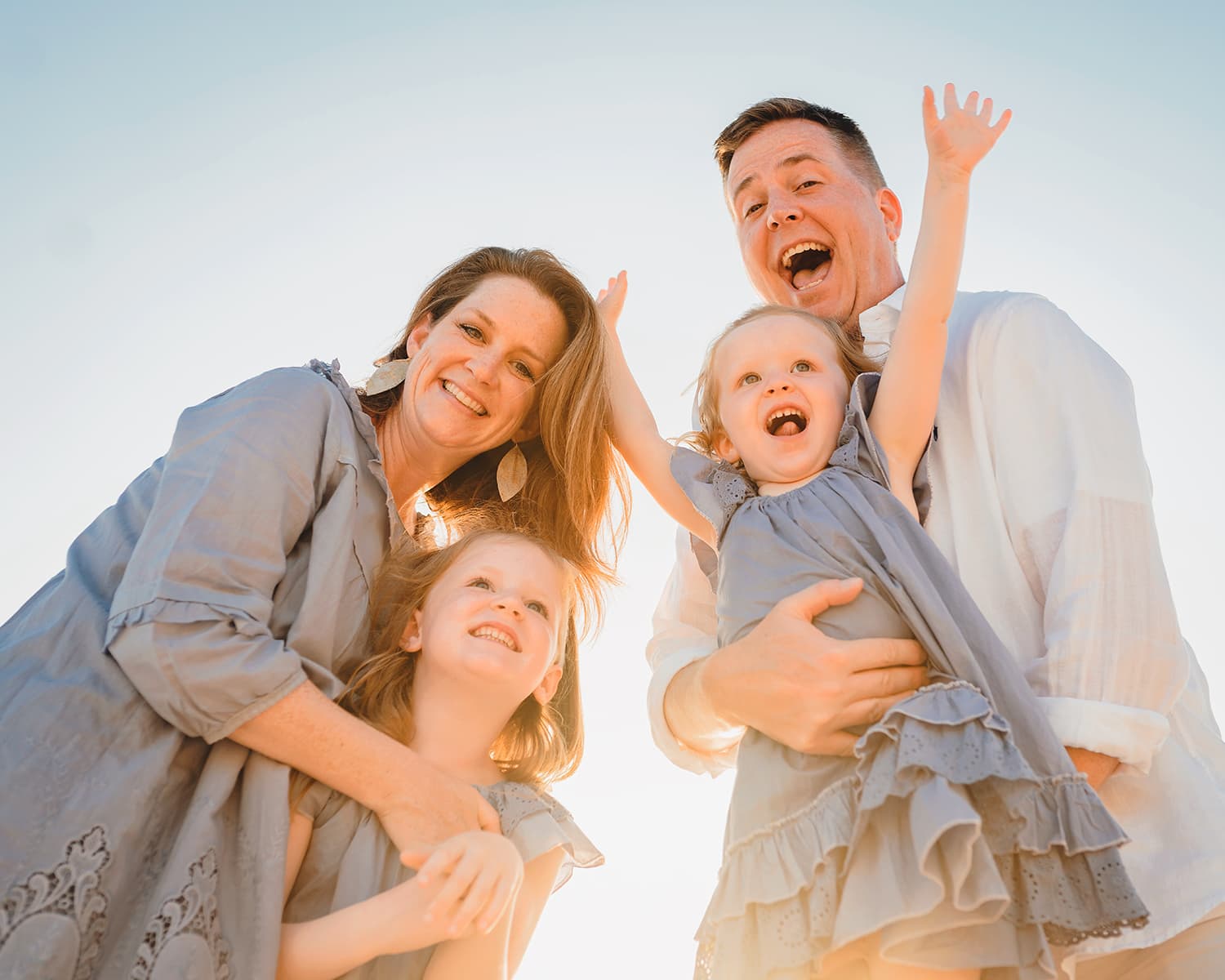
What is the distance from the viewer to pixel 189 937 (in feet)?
6.58

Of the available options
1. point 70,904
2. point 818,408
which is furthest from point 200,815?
point 818,408

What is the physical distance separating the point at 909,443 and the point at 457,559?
1.41 metres

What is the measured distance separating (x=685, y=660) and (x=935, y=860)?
1288 millimetres

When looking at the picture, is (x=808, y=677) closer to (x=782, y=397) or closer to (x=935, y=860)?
(x=935, y=860)

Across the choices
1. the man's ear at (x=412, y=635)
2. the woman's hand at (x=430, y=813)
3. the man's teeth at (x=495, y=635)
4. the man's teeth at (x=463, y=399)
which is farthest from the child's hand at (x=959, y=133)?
the woman's hand at (x=430, y=813)

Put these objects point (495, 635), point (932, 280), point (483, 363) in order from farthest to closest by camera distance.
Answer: point (483, 363), point (495, 635), point (932, 280)

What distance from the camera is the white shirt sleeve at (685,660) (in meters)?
2.99

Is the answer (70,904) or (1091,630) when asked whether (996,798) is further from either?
(70,904)

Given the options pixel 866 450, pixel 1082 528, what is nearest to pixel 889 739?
pixel 1082 528

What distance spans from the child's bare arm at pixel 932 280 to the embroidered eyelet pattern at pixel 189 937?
6.47 feet

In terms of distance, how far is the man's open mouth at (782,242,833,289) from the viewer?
4.16 meters

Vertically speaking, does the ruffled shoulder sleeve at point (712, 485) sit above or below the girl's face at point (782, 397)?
below

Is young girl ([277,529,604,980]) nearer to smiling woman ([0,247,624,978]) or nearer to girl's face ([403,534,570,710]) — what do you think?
girl's face ([403,534,570,710])

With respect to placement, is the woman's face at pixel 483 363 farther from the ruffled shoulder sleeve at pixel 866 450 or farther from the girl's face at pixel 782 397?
the ruffled shoulder sleeve at pixel 866 450
